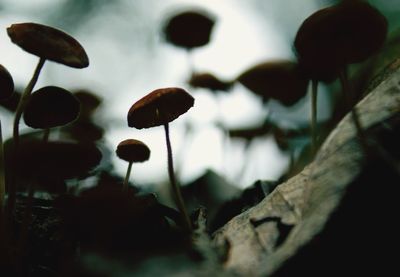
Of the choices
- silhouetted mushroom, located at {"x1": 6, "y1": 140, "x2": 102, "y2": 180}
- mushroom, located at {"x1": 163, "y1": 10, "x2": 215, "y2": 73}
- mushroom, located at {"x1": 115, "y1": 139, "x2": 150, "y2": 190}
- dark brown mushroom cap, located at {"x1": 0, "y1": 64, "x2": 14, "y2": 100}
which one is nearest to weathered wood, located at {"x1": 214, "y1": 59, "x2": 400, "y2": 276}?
silhouetted mushroom, located at {"x1": 6, "y1": 140, "x2": 102, "y2": 180}

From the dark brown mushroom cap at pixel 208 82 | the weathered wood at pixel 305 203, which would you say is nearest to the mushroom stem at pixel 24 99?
the weathered wood at pixel 305 203

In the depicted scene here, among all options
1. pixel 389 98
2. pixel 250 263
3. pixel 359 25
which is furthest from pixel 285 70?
pixel 250 263

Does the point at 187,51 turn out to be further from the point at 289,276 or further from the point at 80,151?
the point at 289,276

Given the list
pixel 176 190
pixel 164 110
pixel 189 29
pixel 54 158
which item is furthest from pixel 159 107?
pixel 189 29

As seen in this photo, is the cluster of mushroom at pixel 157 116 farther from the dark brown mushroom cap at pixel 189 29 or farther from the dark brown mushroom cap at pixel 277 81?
the dark brown mushroom cap at pixel 189 29

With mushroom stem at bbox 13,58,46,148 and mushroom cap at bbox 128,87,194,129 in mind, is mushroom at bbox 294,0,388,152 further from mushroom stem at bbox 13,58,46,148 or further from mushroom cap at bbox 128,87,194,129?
mushroom stem at bbox 13,58,46,148

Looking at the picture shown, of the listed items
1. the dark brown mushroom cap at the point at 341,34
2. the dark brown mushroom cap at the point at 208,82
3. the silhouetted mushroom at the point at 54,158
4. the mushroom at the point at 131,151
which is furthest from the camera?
the dark brown mushroom cap at the point at 208,82
